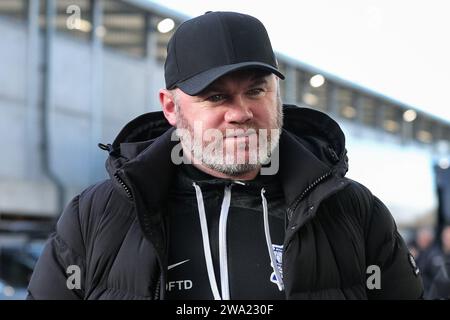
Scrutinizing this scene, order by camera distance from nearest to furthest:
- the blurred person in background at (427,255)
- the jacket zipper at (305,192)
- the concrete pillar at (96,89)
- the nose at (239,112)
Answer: the nose at (239,112), the jacket zipper at (305,192), the blurred person in background at (427,255), the concrete pillar at (96,89)

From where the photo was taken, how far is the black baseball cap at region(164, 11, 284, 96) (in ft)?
5.29

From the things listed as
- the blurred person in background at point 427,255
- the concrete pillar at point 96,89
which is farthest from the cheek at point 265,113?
the concrete pillar at point 96,89

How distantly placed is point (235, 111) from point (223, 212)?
0.28 meters

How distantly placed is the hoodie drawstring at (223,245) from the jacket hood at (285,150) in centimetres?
8

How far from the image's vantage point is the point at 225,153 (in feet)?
5.37

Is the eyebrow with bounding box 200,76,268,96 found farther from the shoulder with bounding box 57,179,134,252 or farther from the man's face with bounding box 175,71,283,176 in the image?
the shoulder with bounding box 57,179,134,252

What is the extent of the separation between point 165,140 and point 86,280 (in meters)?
0.40

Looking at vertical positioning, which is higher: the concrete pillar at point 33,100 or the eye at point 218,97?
the concrete pillar at point 33,100

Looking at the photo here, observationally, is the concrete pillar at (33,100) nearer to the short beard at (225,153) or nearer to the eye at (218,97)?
the short beard at (225,153)

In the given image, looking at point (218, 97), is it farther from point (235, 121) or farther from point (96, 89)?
point (96, 89)

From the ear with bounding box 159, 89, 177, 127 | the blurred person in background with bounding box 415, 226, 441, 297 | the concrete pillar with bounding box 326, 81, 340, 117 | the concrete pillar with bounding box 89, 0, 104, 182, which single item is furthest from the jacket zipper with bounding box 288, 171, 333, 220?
the concrete pillar with bounding box 89, 0, 104, 182

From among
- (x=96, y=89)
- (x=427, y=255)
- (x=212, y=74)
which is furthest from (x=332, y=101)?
(x=212, y=74)

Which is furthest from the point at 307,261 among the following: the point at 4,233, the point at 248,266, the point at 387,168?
the point at 4,233

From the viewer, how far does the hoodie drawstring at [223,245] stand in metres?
1.61
